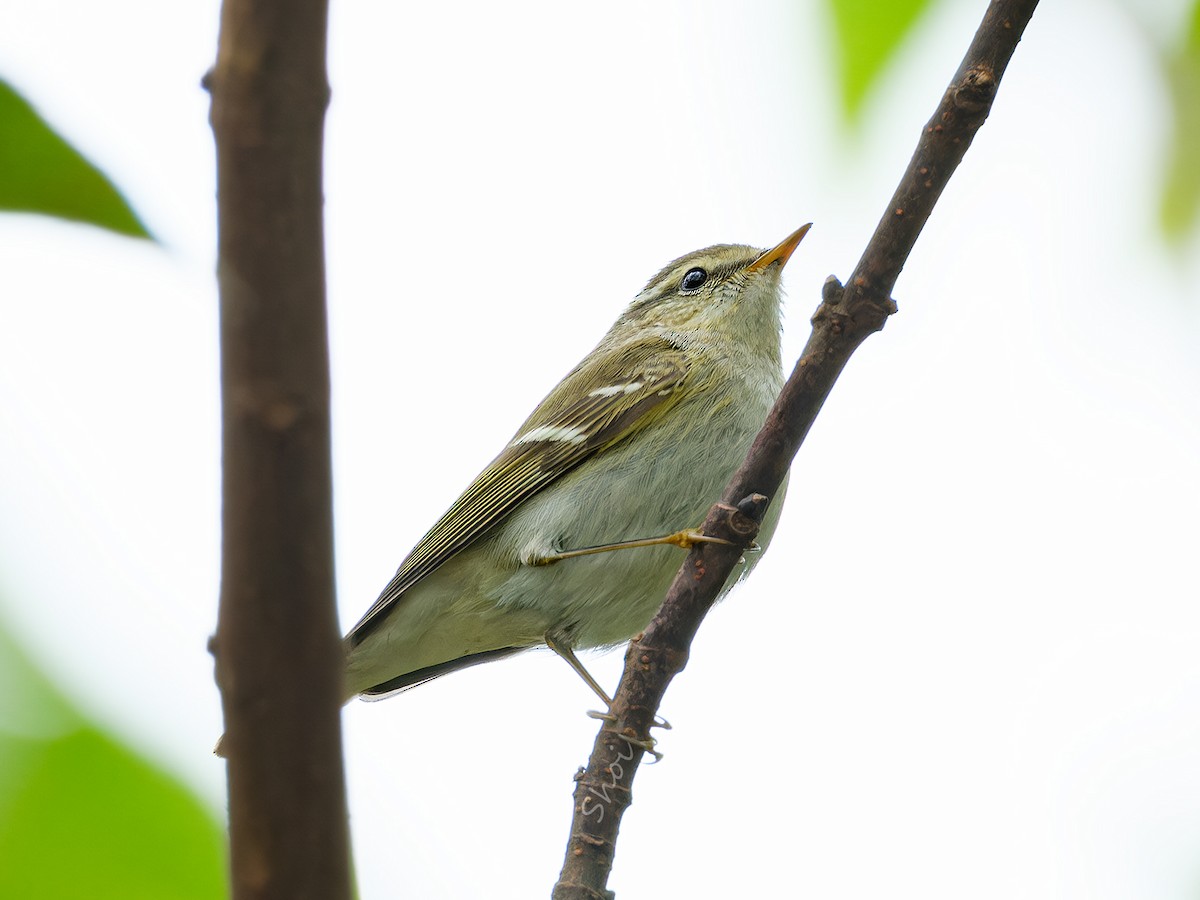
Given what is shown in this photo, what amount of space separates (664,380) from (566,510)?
64 centimetres

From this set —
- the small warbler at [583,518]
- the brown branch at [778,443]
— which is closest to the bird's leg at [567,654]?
the small warbler at [583,518]

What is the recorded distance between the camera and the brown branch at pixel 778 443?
2209mm

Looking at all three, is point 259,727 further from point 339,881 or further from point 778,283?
point 778,283

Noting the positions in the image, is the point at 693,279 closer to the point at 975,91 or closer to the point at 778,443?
the point at 778,443

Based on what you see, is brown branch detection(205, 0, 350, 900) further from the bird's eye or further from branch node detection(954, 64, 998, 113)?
the bird's eye

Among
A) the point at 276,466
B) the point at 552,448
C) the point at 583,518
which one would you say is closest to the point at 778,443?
the point at 276,466

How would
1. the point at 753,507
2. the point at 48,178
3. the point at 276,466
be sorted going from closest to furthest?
the point at 48,178, the point at 276,466, the point at 753,507

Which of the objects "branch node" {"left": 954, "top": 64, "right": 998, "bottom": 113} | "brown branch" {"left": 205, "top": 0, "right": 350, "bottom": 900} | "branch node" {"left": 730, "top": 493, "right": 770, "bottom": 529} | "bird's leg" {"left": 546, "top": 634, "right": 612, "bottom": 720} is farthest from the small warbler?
"brown branch" {"left": 205, "top": 0, "right": 350, "bottom": 900}

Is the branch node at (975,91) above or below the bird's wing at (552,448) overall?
below

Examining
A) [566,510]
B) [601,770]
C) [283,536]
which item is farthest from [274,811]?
[566,510]

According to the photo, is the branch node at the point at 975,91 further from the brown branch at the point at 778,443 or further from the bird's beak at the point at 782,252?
the bird's beak at the point at 782,252

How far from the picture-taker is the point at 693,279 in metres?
5.84

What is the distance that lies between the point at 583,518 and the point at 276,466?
3.46m

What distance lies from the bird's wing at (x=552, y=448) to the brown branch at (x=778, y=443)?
1.78 meters
